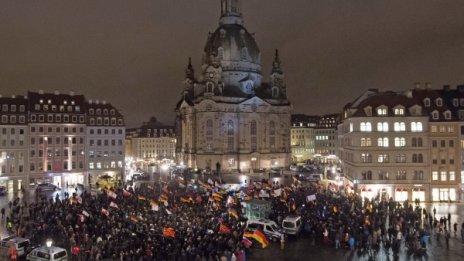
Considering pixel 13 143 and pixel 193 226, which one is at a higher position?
pixel 13 143

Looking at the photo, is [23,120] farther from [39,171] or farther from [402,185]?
[402,185]

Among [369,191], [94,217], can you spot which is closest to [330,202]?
[369,191]

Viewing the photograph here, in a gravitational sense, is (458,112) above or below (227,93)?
below

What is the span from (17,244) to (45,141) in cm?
4741

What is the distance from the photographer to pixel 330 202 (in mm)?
44094

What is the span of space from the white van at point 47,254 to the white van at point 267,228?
569 inches

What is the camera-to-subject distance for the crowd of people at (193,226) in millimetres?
28312

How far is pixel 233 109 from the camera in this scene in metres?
98.4

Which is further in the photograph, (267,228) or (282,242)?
(267,228)

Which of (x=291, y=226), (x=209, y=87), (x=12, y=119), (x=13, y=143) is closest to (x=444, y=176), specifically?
(x=291, y=226)

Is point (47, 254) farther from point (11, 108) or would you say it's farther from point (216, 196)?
point (11, 108)

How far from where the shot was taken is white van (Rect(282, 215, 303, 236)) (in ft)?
115

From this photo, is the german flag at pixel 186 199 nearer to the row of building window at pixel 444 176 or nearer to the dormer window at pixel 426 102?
the row of building window at pixel 444 176

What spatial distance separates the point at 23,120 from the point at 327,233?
192ft
